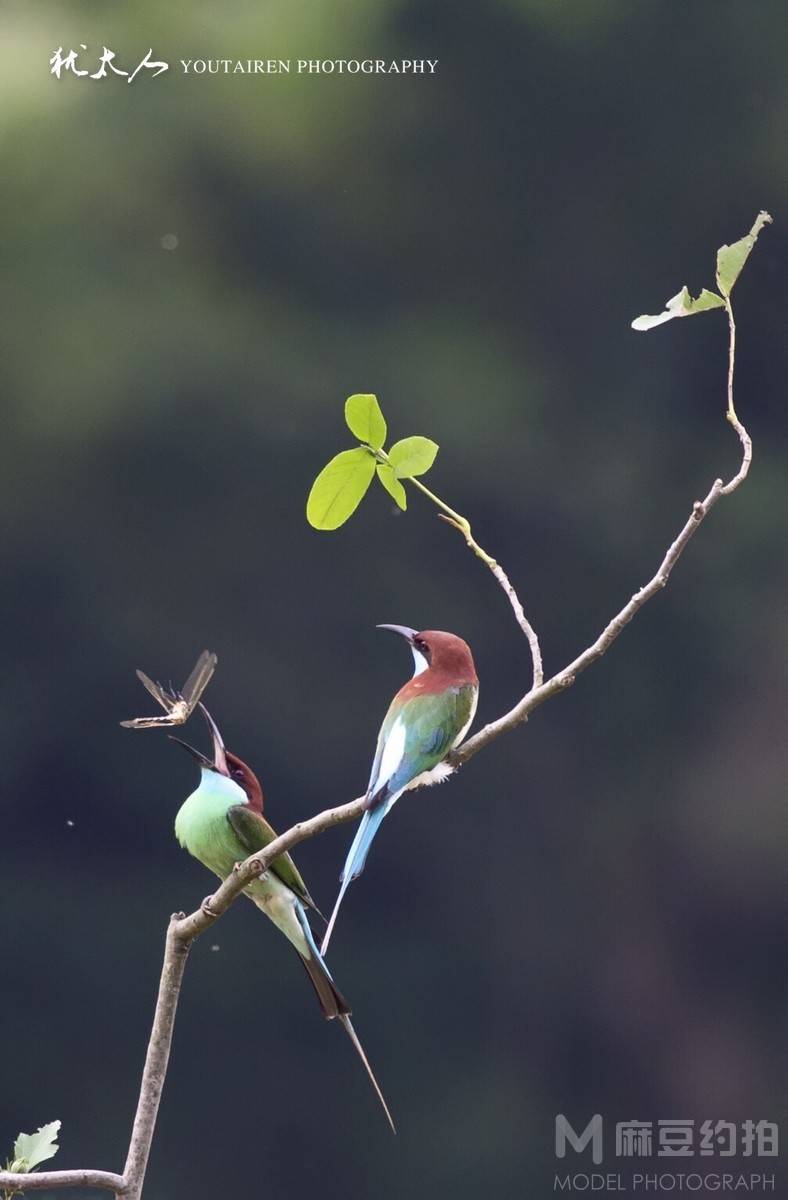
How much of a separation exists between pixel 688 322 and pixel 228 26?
2.58 feet

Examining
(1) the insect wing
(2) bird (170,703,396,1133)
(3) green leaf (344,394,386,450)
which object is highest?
(3) green leaf (344,394,386,450)

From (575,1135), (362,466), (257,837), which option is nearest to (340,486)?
(362,466)

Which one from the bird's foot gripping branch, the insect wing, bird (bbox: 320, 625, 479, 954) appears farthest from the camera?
the insect wing

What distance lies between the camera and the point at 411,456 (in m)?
0.92

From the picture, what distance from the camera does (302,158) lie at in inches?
84.8

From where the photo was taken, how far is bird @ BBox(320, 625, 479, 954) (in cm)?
101

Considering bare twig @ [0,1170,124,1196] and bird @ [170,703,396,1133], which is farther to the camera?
bird @ [170,703,396,1133]

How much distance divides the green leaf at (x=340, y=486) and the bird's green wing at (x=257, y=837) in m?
0.33

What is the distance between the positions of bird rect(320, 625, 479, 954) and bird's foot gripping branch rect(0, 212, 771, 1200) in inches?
2.1

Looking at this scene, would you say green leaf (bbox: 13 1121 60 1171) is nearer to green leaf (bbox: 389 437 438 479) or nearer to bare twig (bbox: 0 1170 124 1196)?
bare twig (bbox: 0 1170 124 1196)

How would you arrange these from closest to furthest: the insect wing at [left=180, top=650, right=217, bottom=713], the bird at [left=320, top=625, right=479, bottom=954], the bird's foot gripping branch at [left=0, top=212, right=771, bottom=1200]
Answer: the bird's foot gripping branch at [left=0, top=212, right=771, bottom=1200]
the bird at [left=320, top=625, right=479, bottom=954]
the insect wing at [left=180, top=650, right=217, bottom=713]

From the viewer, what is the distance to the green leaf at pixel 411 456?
3.01ft

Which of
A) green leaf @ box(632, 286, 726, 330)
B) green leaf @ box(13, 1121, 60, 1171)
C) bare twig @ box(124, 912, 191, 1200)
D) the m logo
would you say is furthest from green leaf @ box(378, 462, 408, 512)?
the m logo

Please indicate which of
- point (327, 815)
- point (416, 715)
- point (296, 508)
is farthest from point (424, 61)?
point (327, 815)
